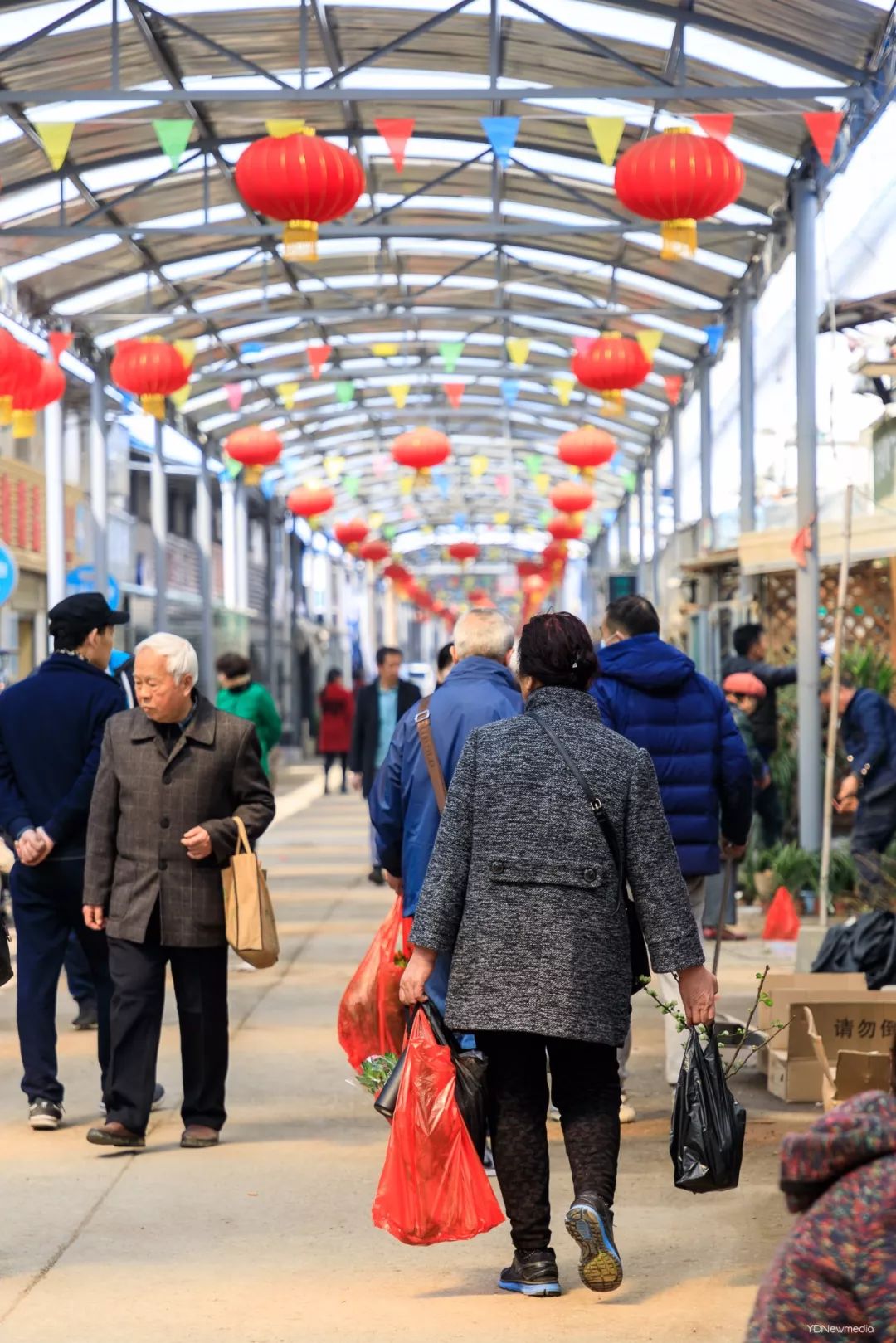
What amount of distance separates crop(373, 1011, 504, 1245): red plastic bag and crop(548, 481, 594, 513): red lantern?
22.8 m

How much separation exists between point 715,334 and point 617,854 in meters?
17.4

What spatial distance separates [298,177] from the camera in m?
9.88

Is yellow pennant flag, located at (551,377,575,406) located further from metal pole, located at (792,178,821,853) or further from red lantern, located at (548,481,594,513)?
metal pole, located at (792,178,821,853)

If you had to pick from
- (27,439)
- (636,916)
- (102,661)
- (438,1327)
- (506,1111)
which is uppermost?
(27,439)

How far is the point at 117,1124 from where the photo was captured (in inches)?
239

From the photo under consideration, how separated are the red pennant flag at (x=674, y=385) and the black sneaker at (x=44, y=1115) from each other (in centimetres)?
1839

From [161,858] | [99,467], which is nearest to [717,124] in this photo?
[161,858]

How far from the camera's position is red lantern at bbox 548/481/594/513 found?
27.1 metres

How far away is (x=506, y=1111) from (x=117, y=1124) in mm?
2008

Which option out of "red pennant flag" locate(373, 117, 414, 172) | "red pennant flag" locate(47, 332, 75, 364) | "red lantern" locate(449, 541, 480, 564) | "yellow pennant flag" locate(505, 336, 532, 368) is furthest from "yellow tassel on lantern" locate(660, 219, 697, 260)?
"red lantern" locate(449, 541, 480, 564)

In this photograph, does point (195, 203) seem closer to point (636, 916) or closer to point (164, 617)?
point (164, 617)

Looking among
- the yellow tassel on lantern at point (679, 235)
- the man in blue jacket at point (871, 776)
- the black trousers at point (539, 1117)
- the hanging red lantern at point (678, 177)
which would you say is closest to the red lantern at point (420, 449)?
the yellow tassel on lantern at point (679, 235)

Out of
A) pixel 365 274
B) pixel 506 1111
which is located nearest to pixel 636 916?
pixel 506 1111

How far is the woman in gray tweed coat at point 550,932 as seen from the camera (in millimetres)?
4324
